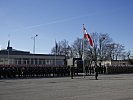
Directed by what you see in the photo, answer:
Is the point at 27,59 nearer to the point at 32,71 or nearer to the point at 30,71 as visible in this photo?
the point at 32,71

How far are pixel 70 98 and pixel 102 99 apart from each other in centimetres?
141

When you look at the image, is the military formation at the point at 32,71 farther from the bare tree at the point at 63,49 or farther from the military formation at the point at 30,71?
the bare tree at the point at 63,49

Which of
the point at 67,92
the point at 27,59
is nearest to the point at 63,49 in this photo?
the point at 27,59

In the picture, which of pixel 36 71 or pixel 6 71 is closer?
pixel 6 71

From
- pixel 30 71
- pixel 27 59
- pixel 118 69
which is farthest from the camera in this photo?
pixel 27 59

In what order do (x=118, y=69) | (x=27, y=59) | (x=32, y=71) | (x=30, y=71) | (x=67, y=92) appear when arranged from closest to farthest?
1. (x=67, y=92)
2. (x=30, y=71)
3. (x=32, y=71)
4. (x=118, y=69)
5. (x=27, y=59)

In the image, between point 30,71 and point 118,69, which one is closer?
point 30,71

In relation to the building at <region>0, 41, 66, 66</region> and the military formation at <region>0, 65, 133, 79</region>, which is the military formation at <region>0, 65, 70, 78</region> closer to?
the military formation at <region>0, 65, 133, 79</region>

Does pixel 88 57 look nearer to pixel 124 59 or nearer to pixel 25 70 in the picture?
pixel 124 59

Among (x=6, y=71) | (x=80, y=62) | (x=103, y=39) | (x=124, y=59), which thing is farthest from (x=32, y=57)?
(x=124, y=59)

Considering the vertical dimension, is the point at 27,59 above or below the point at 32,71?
above

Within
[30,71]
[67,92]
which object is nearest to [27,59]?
[30,71]

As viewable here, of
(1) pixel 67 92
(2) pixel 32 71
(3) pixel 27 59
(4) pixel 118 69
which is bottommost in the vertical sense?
(1) pixel 67 92

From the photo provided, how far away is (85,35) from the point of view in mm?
29578
